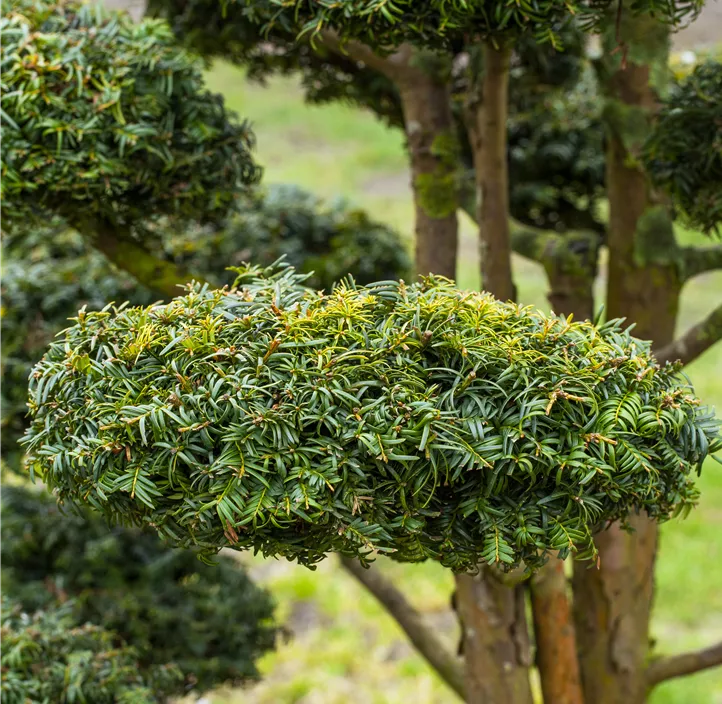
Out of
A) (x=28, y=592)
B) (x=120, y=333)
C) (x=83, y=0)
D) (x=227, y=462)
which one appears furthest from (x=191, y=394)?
(x=28, y=592)

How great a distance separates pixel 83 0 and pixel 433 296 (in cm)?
163

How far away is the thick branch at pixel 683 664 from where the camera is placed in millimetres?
2777

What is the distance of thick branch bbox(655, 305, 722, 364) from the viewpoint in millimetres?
2516

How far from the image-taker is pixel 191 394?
1398 millimetres

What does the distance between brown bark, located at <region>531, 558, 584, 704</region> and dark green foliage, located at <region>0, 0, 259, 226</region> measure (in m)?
1.52

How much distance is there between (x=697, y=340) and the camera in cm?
255

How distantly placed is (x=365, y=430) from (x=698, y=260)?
185 centimetres

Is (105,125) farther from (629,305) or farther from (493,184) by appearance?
(629,305)

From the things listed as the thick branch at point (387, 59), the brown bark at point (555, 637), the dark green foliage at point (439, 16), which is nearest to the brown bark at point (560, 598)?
the brown bark at point (555, 637)

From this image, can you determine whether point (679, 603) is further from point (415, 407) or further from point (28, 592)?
point (415, 407)

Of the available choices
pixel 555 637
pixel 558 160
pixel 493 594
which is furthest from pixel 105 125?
pixel 558 160

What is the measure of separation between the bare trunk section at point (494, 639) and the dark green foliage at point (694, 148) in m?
1.21

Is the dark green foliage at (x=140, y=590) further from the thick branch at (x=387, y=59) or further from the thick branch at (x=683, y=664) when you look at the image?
the thick branch at (x=387, y=59)

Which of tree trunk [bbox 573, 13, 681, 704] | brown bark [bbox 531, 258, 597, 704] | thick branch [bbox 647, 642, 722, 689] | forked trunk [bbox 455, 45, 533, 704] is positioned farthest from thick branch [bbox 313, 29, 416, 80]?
thick branch [bbox 647, 642, 722, 689]
